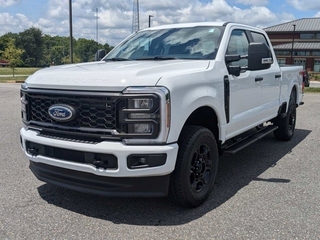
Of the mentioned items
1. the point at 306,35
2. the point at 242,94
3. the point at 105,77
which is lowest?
the point at 242,94

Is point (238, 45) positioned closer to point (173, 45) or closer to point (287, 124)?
point (173, 45)

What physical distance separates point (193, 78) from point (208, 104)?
1.13 feet

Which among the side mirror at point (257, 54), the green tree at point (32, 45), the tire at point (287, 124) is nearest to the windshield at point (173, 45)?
the side mirror at point (257, 54)

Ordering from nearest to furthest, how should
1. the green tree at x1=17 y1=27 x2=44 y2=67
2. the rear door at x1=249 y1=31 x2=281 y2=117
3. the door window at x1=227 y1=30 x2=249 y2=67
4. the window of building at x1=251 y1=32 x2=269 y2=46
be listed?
the door window at x1=227 y1=30 x2=249 y2=67 → the rear door at x1=249 y1=31 x2=281 y2=117 → the window of building at x1=251 y1=32 x2=269 y2=46 → the green tree at x1=17 y1=27 x2=44 y2=67

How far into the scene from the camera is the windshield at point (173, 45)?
4.32 meters

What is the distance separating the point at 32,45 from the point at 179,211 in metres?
101

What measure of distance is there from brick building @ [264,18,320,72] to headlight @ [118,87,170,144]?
61.4 meters

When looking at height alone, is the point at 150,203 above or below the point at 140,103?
below

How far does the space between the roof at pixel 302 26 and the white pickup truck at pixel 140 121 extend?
6870cm

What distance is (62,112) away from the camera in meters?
3.27

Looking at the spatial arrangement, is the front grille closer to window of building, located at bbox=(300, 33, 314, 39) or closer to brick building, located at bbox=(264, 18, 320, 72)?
brick building, located at bbox=(264, 18, 320, 72)

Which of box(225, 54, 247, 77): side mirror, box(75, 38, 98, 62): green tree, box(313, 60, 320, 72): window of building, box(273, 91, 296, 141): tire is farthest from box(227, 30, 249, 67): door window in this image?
box(313, 60, 320, 72): window of building

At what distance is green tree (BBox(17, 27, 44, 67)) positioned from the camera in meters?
95.6

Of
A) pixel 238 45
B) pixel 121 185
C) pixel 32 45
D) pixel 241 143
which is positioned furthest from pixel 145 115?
pixel 32 45
